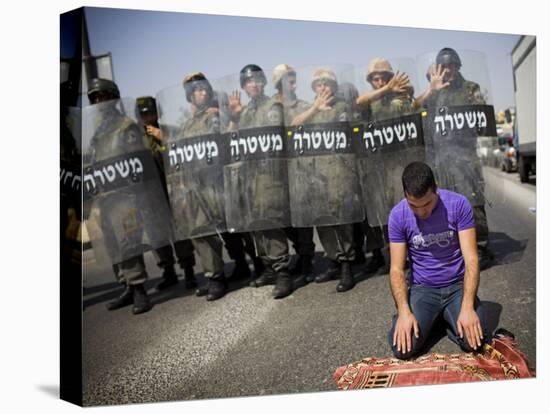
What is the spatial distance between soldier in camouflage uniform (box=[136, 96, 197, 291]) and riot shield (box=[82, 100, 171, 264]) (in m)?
0.05

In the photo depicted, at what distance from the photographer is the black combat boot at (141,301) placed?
3.02m

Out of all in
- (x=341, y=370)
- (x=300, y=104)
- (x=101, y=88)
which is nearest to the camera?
(x=101, y=88)

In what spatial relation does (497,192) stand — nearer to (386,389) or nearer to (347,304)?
(347,304)

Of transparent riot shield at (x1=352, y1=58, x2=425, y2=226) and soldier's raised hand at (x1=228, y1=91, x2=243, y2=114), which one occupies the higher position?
soldier's raised hand at (x1=228, y1=91, x2=243, y2=114)

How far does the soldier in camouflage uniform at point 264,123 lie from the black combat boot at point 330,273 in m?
0.20

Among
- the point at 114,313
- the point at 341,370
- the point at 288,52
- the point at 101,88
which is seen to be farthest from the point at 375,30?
the point at 114,313

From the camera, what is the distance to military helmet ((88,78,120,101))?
9.12 ft

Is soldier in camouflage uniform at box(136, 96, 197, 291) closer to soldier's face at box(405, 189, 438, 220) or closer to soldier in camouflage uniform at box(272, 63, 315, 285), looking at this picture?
soldier in camouflage uniform at box(272, 63, 315, 285)

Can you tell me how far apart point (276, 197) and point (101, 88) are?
3.97ft

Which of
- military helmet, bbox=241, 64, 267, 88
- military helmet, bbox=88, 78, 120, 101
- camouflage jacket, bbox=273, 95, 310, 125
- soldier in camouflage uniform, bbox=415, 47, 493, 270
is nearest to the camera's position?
military helmet, bbox=88, 78, 120, 101

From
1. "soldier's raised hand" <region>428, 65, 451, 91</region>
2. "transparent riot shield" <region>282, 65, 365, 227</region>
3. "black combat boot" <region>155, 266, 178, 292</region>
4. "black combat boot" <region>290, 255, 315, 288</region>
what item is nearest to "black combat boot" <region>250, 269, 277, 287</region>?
"black combat boot" <region>290, 255, 315, 288</region>

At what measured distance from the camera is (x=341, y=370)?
302 cm

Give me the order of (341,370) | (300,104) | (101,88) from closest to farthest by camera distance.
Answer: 1. (101,88)
2. (341,370)
3. (300,104)

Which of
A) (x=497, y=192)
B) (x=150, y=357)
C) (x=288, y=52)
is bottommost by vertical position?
(x=150, y=357)
